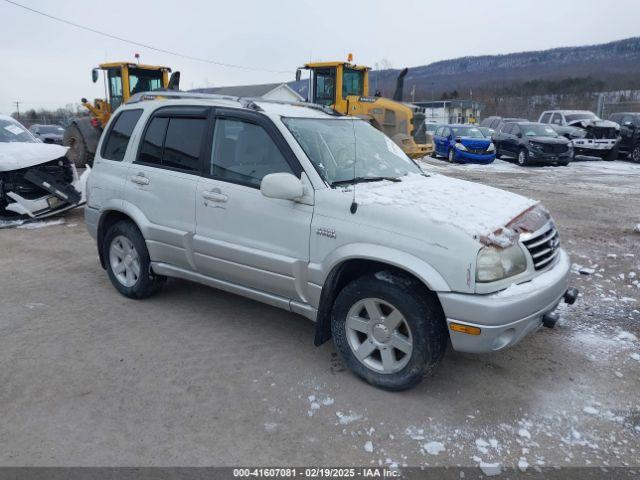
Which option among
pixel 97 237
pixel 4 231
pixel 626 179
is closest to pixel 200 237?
pixel 97 237

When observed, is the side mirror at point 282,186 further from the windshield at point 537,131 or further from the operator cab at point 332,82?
the windshield at point 537,131

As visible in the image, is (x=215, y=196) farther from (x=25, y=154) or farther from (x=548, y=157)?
(x=548, y=157)

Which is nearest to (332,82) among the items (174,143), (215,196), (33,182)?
(33,182)

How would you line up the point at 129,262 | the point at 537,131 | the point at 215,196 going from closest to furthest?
the point at 215,196, the point at 129,262, the point at 537,131

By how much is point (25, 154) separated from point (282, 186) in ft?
23.2

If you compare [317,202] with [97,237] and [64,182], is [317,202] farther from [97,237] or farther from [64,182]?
[64,182]

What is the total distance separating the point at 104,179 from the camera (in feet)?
17.0

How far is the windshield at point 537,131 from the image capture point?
66.0 ft

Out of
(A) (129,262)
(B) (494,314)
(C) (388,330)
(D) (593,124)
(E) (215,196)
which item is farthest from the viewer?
(D) (593,124)

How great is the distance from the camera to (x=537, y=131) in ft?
66.9

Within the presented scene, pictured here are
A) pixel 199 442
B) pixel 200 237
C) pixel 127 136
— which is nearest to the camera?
pixel 199 442

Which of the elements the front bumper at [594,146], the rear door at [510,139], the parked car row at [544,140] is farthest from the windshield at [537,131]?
the front bumper at [594,146]

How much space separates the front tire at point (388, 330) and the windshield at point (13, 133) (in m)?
8.46

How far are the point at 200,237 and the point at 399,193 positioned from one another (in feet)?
5.66
